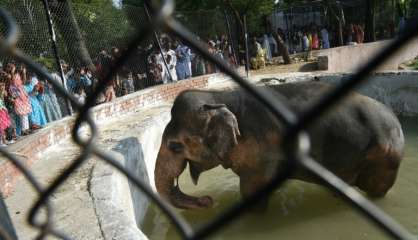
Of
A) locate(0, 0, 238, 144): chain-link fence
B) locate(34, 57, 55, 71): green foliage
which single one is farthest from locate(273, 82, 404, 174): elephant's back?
locate(34, 57, 55, 71): green foliage

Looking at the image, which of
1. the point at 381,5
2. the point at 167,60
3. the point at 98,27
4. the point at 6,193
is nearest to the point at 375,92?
the point at 167,60

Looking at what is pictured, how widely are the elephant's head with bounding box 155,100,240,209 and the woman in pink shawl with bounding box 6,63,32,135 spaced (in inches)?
119

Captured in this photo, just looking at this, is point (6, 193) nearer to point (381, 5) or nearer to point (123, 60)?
point (123, 60)

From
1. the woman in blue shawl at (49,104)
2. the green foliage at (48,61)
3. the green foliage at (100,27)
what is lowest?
the woman in blue shawl at (49,104)

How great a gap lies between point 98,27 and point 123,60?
37.2 feet

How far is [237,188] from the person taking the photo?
7.04m

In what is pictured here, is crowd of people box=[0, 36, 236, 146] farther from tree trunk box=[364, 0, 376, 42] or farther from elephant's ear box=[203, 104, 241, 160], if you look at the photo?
tree trunk box=[364, 0, 376, 42]

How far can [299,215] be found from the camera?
6.08 metres

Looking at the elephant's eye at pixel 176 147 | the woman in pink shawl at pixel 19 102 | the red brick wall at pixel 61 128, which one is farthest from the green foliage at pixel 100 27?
the elephant's eye at pixel 176 147

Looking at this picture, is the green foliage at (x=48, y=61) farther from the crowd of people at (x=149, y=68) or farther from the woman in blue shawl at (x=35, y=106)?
the woman in blue shawl at (x=35, y=106)

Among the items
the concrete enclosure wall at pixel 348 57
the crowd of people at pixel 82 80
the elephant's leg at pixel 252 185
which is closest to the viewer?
the elephant's leg at pixel 252 185

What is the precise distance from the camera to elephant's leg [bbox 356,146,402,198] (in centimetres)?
614

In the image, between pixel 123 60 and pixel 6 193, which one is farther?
pixel 6 193

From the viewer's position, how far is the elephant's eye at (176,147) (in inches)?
220
